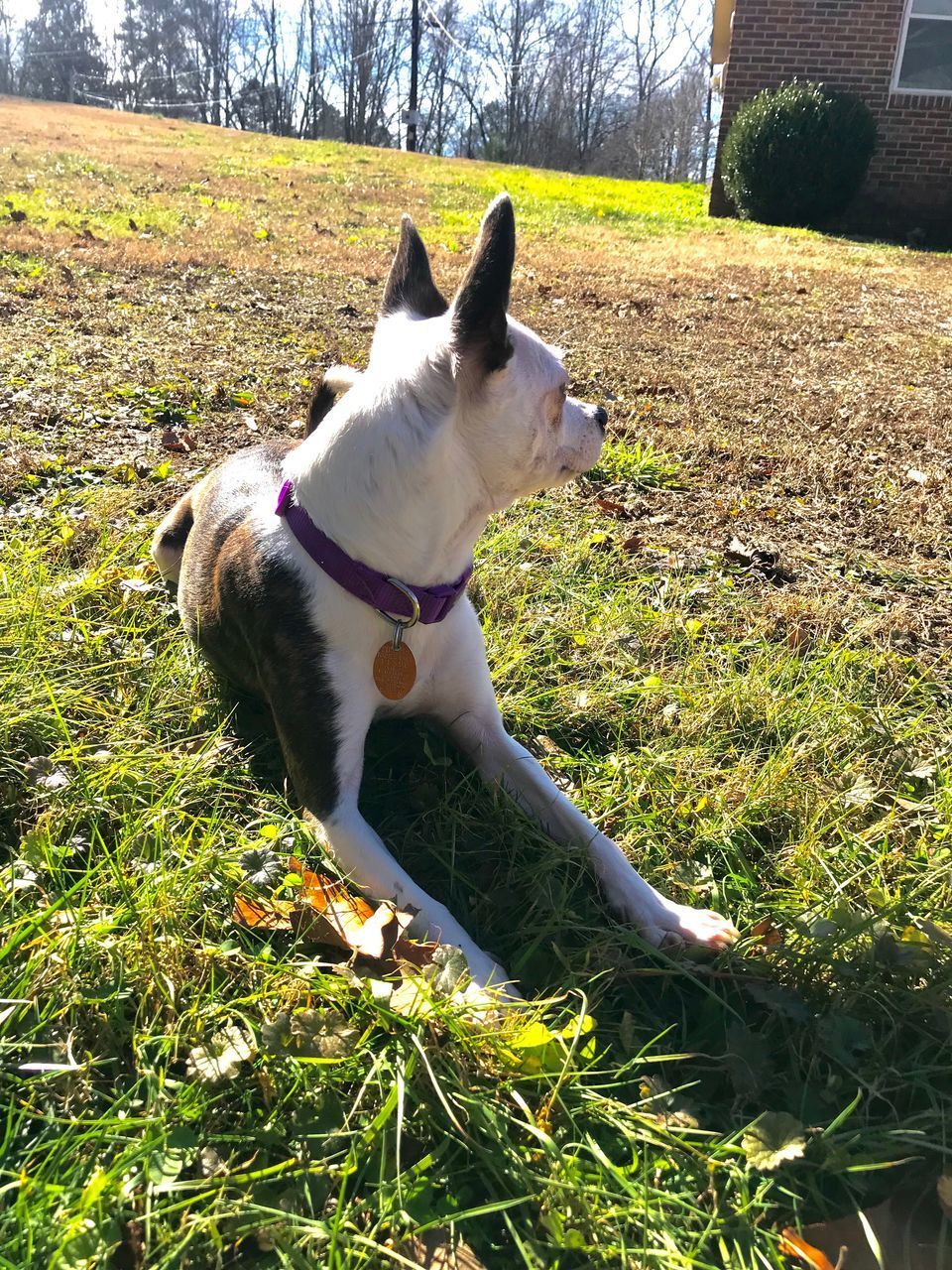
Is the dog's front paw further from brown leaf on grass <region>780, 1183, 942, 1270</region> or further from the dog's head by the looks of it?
the dog's head

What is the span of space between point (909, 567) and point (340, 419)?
2.62 meters

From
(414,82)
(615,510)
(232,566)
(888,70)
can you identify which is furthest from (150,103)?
(232,566)

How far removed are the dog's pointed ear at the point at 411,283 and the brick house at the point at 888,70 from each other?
46.3 ft

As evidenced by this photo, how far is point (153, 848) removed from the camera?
2.10m

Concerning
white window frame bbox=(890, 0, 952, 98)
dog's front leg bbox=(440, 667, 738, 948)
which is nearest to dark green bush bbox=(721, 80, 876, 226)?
white window frame bbox=(890, 0, 952, 98)

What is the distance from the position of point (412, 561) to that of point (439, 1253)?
4.63 ft

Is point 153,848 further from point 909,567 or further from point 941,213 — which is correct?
point 941,213

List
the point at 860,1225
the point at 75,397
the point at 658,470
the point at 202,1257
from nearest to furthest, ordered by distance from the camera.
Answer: the point at 202,1257 < the point at 860,1225 < the point at 658,470 < the point at 75,397

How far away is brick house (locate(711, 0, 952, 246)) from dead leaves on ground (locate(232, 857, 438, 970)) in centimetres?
1535

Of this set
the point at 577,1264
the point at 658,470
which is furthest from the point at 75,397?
the point at 577,1264

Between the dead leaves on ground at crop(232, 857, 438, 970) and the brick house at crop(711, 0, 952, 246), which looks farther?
the brick house at crop(711, 0, 952, 246)

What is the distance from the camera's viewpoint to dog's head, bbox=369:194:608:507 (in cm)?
201

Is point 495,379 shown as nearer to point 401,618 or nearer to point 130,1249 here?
point 401,618

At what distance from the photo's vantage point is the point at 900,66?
539 inches
